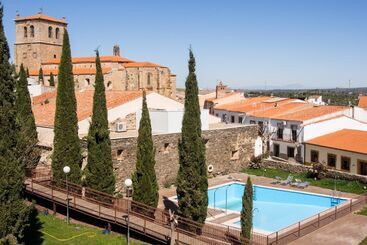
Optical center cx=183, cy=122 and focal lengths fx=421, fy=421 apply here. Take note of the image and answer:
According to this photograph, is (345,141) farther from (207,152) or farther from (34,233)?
(34,233)

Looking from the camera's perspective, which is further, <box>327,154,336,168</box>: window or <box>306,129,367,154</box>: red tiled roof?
<box>327,154,336,168</box>: window

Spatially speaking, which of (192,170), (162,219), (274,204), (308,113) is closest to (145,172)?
(192,170)

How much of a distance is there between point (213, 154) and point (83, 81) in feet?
114

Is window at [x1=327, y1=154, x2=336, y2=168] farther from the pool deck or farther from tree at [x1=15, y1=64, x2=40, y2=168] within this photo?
tree at [x1=15, y1=64, x2=40, y2=168]

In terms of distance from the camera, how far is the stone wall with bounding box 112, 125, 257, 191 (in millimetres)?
28875

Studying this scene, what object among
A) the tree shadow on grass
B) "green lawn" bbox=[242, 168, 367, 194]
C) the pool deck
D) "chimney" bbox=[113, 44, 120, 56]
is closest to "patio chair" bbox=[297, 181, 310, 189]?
the pool deck

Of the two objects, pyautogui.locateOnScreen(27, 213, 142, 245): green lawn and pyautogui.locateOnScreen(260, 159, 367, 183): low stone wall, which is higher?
pyautogui.locateOnScreen(260, 159, 367, 183): low stone wall

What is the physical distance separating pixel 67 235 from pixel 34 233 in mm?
1550

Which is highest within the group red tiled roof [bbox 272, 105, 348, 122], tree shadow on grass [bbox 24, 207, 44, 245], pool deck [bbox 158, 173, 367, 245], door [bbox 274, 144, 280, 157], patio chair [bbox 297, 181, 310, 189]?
red tiled roof [bbox 272, 105, 348, 122]

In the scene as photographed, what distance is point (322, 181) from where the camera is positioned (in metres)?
31.7

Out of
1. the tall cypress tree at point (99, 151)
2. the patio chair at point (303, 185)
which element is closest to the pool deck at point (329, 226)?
the patio chair at point (303, 185)

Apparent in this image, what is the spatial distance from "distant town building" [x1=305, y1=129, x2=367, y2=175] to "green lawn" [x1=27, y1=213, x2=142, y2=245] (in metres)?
18.7

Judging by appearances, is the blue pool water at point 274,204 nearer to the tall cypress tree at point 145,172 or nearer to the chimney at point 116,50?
the tall cypress tree at point 145,172

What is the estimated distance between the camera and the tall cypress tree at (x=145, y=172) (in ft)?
74.7
